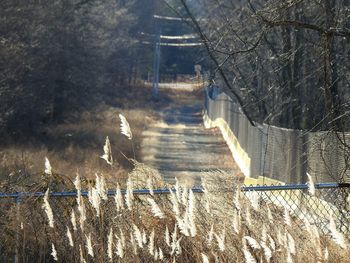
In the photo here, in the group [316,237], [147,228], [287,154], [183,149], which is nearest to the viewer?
[316,237]

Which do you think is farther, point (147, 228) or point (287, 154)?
point (287, 154)

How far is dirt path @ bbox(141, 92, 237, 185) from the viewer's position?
25.8 metres

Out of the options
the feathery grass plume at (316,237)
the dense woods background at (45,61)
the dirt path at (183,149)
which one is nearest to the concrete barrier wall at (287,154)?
the dirt path at (183,149)

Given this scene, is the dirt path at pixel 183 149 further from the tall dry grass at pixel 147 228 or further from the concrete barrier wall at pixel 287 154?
the tall dry grass at pixel 147 228

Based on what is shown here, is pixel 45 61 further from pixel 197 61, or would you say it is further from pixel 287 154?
pixel 287 154

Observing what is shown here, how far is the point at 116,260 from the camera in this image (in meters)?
7.48

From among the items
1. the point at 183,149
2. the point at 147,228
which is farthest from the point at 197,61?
the point at 183,149

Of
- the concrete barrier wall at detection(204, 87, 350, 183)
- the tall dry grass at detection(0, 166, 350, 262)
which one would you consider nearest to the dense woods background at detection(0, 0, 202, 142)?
the concrete barrier wall at detection(204, 87, 350, 183)

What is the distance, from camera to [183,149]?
36.8 meters

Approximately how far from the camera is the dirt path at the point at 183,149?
25.8 m

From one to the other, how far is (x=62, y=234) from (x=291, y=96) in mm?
12795

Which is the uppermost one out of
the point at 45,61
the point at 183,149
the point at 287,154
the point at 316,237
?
the point at 45,61

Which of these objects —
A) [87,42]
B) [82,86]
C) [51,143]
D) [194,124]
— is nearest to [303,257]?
[51,143]

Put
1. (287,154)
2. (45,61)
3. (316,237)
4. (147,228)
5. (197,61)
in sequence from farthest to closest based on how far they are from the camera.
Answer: (45,61) < (197,61) < (287,154) < (147,228) < (316,237)
